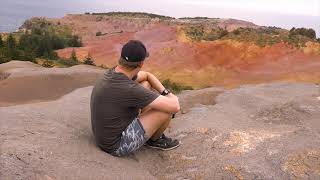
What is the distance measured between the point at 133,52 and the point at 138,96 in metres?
0.61

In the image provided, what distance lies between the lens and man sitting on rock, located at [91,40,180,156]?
23.2 ft

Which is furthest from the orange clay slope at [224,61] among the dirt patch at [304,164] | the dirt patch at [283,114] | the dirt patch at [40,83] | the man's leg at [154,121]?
the man's leg at [154,121]

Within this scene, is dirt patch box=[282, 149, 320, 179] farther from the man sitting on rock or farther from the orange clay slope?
the orange clay slope

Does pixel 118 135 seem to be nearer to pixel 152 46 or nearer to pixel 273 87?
pixel 273 87

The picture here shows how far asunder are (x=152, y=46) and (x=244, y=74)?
8.87 meters

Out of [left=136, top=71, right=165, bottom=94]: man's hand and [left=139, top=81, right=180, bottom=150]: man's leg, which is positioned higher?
[left=136, top=71, right=165, bottom=94]: man's hand

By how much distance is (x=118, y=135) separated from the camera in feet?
24.1

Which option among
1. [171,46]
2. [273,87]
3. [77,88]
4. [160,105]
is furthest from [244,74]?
[160,105]

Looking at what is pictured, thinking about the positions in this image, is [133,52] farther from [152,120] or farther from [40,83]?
[40,83]

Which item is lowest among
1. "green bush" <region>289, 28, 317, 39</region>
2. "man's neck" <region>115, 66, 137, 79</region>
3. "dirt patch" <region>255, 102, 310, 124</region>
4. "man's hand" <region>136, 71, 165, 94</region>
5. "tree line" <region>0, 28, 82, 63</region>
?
"tree line" <region>0, 28, 82, 63</region>

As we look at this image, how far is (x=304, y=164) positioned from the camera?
7535 mm

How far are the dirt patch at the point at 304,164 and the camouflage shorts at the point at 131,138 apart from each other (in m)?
2.17

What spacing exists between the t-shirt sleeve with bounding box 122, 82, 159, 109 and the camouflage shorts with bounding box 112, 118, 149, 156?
43 cm

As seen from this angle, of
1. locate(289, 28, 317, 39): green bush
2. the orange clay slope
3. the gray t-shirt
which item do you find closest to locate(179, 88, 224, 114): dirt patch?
the gray t-shirt
